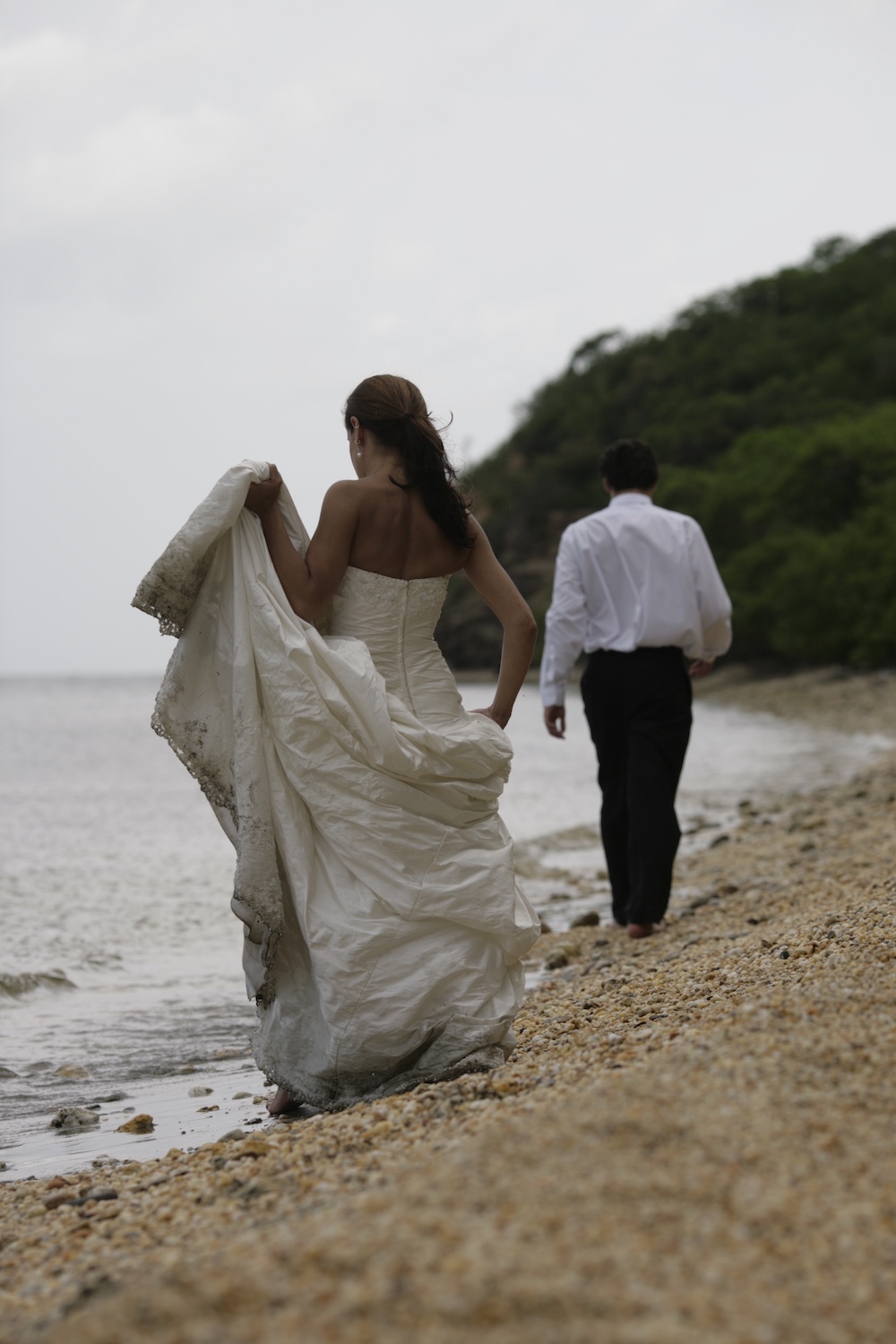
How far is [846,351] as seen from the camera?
221ft

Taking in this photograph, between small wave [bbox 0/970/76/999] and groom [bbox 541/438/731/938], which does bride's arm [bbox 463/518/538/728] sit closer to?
groom [bbox 541/438/731/938]

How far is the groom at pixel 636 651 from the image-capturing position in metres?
5.88

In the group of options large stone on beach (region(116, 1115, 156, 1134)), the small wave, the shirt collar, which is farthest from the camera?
the shirt collar

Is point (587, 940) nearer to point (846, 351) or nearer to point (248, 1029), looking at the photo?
point (248, 1029)

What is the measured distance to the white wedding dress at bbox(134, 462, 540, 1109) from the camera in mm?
3459

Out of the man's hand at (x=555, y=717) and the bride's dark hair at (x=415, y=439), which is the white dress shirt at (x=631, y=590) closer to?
the man's hand at (x=555, y=717)

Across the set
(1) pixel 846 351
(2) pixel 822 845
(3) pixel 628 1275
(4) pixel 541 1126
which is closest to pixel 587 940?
(2) pixel 822 845

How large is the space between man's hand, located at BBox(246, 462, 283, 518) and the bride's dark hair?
0.32m

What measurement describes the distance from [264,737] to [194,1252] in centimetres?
157

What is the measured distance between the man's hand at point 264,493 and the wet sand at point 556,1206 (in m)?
1.75

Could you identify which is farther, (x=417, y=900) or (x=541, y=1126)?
(x=417, y=900)

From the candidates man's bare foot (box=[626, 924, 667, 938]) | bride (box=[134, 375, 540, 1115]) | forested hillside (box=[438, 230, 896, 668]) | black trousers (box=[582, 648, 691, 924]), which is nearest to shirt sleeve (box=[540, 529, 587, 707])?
black trousers (box=[582, 648, 691, 924])

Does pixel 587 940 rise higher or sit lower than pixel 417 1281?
lower

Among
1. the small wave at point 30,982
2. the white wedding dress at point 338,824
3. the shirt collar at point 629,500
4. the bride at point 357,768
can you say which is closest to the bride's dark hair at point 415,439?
the bride at point 357,768
